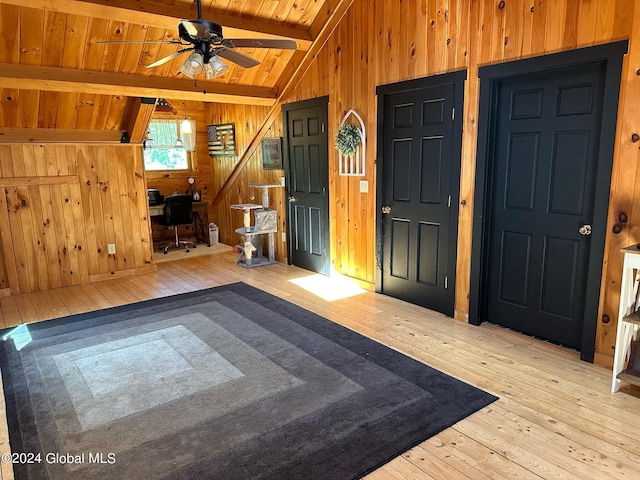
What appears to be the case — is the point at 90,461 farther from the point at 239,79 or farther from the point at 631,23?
the point at 239,79

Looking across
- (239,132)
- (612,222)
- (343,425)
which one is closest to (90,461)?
(343,425)

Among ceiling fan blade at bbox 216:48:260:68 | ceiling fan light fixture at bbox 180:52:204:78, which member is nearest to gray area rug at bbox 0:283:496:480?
ceiling fan light fixture at bbox 180:52:204:78

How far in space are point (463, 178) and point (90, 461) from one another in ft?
10.6

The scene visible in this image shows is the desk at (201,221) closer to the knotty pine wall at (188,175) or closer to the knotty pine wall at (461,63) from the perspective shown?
the knotty pine wall at (188,175)

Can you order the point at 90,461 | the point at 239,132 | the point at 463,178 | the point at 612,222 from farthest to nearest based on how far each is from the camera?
1. the point at 239,132
2. the point at 463,178
3. the point at 612,222
4. the point at 90,461

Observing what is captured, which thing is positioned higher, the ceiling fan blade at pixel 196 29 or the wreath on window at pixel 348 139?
the ceiling fan blade at pixel 196 29

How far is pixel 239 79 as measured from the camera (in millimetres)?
5348

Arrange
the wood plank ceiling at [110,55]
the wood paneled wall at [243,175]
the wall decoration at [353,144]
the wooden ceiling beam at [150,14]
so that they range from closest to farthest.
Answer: the wooden ceiling beam at [150,14], the wood plank ceiling at [110,55], the wall decoration at [353,144], the wood paneled wall at [243,175]

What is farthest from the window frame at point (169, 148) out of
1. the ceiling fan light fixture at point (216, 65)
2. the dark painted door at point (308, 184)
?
the ceiling fan light fixture at point (216, 65)

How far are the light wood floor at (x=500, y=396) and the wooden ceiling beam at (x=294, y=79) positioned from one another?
2591 millimetres

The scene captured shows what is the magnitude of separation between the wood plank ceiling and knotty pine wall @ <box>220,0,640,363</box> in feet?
1.71

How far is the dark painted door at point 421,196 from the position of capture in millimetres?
3791

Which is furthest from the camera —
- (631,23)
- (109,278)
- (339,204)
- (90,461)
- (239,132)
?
(239,132)

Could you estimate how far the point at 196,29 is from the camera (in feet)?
8.80
